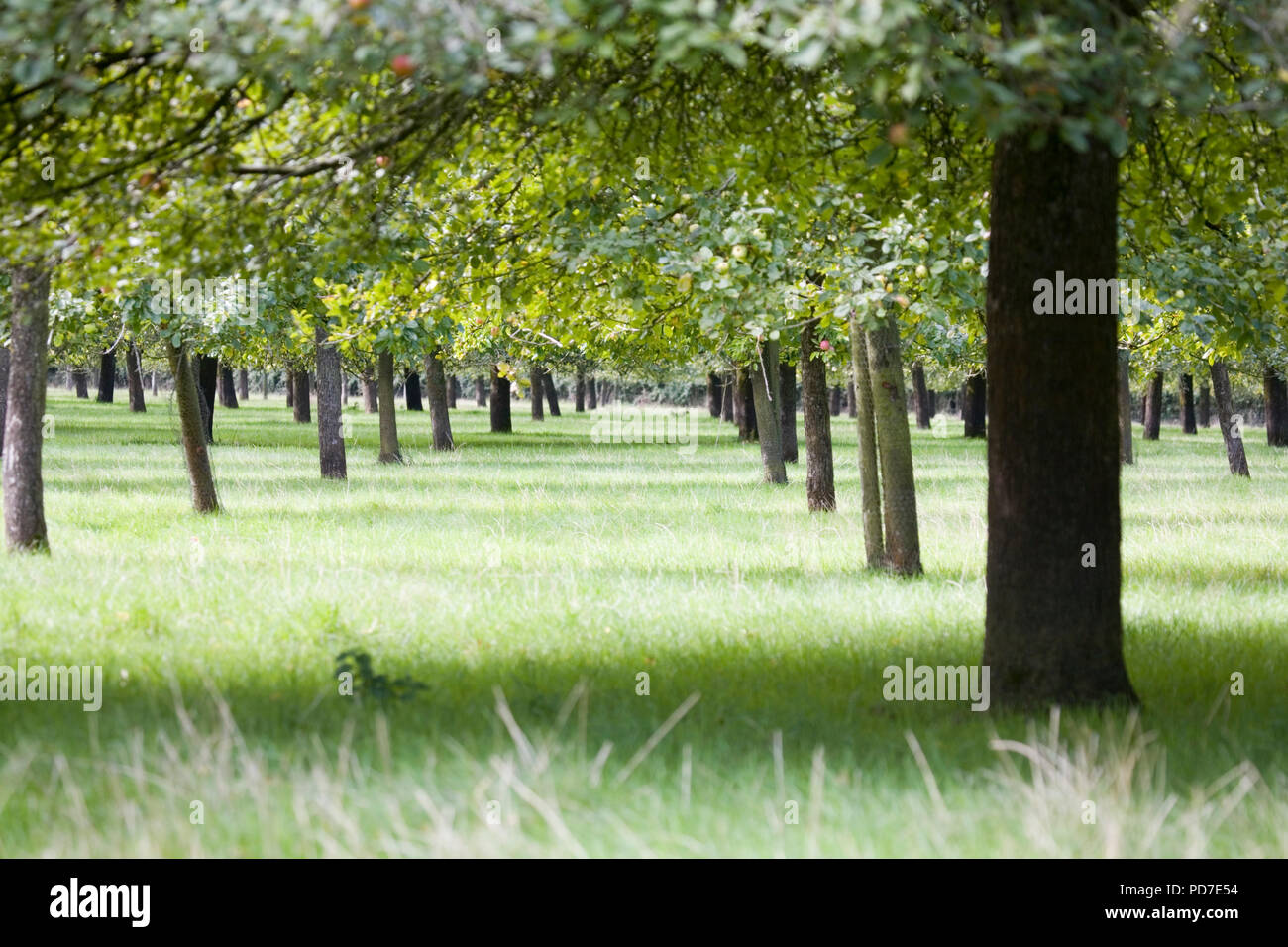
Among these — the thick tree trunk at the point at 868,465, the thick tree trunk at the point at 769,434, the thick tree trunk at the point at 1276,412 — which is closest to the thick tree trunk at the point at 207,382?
the thick tree trunk at the point at 769,434

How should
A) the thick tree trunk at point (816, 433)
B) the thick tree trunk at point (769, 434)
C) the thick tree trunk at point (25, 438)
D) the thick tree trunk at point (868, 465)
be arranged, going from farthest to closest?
the thick tree trunk at point (769, 434) < the thick tree trunk at point (816, 433) < the thick tree trunk at point (868, 465) < the thick tree trunk at point (25, 438)

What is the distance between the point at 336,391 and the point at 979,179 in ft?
60.0

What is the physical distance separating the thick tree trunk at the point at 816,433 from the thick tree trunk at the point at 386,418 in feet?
43.4

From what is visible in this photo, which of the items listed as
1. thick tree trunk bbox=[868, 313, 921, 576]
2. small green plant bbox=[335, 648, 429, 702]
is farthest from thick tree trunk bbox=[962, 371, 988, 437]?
small green plant bbox=[335, 648, 429, 702]

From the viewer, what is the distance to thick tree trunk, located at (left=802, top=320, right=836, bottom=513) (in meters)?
18.8

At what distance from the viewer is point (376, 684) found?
677cm

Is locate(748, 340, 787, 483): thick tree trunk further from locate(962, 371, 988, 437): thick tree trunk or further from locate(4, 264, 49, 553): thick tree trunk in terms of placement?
locate(962, 371, 988, 437): thick tree trunk

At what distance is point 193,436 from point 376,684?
35.9ft

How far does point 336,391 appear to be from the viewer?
24.8 metres

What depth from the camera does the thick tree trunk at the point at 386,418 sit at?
3011 centimetres

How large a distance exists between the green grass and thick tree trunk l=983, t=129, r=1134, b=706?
14.7 inches

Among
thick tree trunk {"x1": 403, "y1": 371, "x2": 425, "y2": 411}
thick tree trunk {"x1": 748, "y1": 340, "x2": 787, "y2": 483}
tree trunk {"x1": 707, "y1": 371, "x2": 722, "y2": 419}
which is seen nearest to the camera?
thick tree trunk {"x1": 748, "y1": 340, "x2": 787, "y2": 483}

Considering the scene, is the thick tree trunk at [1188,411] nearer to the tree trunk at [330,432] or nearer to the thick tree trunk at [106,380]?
the tree trunk at [330,432]
